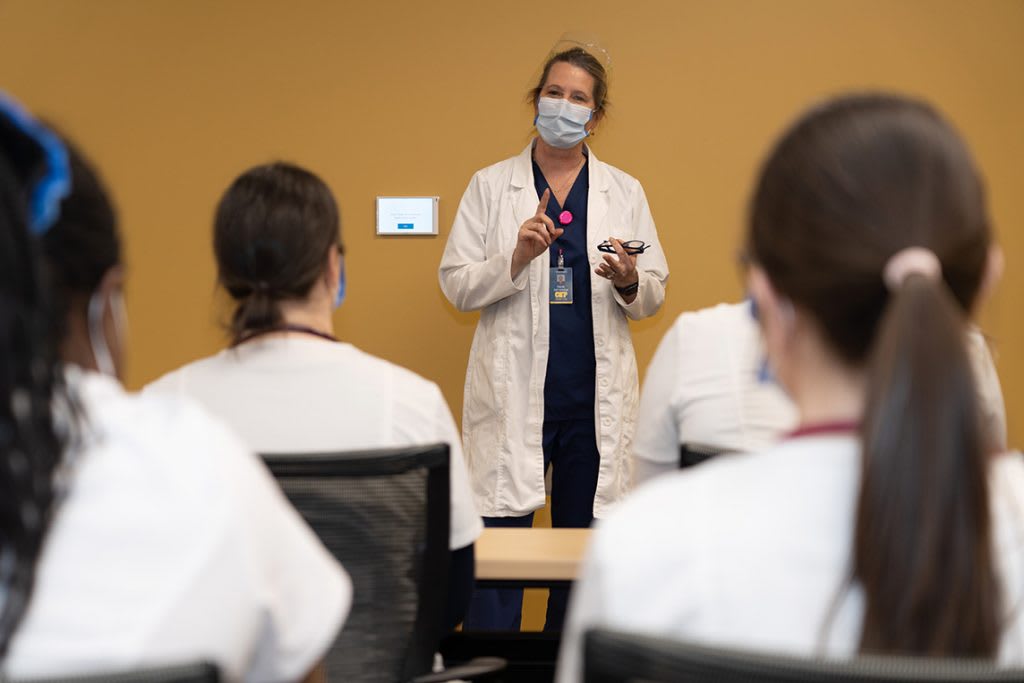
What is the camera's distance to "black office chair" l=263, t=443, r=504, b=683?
1.28 meters

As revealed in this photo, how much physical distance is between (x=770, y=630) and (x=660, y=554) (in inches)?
4.0

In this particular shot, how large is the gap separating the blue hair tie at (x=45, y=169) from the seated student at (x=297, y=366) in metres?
0.70

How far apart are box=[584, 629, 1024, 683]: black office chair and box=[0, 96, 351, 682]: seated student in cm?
31

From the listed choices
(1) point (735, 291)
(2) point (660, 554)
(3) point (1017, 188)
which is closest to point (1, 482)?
(2) point (660, 554)

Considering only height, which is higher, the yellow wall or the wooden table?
the yellow wall

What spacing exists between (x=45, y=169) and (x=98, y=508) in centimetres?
26

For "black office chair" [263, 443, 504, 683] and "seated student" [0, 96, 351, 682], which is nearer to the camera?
"seated student" [0, 96, 351, 682]

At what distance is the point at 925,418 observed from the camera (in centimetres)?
77

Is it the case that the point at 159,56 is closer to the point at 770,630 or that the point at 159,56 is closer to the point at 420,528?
the point at 420,528

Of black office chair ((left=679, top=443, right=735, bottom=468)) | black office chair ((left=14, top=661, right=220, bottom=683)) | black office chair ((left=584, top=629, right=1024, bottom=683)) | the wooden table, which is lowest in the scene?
the wooden table

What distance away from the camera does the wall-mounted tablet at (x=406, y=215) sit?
398 cm

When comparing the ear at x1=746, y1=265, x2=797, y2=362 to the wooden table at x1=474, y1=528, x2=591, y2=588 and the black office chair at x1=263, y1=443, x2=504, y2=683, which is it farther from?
the wooden table at x1=474, y1=528, x2=591, y2=588

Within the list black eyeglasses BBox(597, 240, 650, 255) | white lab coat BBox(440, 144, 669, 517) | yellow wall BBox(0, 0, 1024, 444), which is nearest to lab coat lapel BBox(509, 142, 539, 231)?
white lab coat BBox(440, 144, 669, 517)

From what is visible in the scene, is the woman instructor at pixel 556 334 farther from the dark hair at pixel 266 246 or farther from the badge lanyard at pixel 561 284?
the dark hair at pixel 266 246
